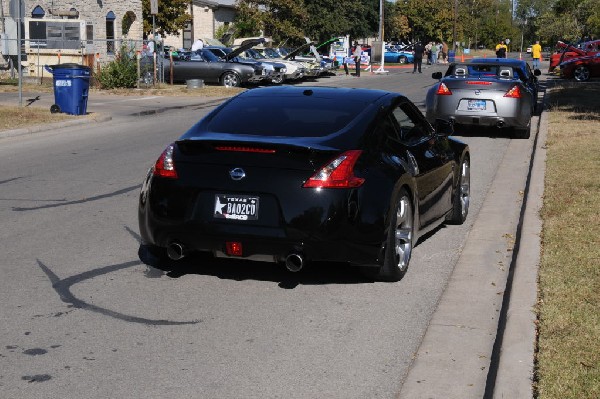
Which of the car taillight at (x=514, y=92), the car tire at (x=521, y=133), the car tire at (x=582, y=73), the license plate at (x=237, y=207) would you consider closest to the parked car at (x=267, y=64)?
the car tire at (x=582, y=73)

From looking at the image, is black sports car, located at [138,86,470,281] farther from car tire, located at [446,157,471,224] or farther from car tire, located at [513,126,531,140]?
car tire, located at [513,126,531,140]

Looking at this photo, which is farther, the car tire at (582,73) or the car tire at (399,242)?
the car tire at (582,73)

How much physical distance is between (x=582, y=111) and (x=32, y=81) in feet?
69.2

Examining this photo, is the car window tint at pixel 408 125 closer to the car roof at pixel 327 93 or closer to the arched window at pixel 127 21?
the car roof at pixel 327 93

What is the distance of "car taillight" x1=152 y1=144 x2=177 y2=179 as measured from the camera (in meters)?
7.05

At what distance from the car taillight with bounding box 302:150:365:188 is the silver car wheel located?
2.19 ft

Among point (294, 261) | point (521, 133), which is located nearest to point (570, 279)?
point (294, 261)

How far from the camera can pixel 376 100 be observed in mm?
7918

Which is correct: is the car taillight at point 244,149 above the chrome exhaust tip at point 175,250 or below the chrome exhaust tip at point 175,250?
above

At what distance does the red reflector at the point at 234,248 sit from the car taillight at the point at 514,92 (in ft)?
39.3

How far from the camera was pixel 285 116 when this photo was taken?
7605mm

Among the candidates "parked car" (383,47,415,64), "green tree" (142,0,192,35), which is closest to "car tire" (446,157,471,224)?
"green tree" (142,0,192,35)

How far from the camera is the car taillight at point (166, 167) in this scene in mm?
7055

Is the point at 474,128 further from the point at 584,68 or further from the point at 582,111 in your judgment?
the point at 584,68
